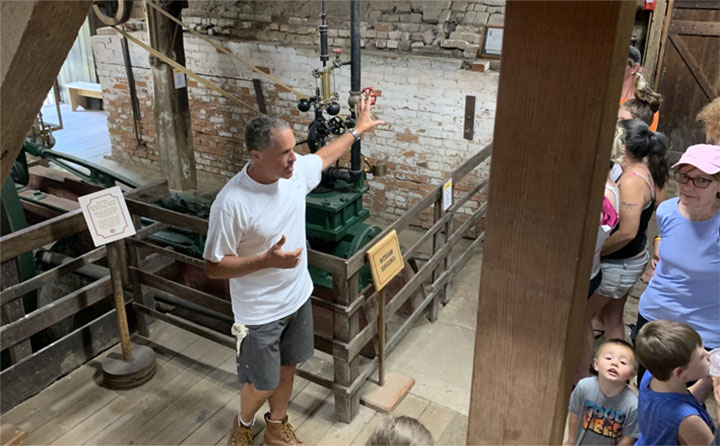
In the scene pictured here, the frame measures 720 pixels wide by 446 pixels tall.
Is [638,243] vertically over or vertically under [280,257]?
under

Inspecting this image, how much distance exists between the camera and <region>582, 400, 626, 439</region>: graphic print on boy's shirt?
2299 millimetres

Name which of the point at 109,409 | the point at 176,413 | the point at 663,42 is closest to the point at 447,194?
the point at 176,413

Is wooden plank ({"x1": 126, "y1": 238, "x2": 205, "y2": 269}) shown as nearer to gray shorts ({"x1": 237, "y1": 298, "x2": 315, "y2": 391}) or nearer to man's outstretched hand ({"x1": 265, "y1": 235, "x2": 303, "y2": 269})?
gray shorts ({"x1": 237, "y1": 298, "x2": 315, "y2": 391})

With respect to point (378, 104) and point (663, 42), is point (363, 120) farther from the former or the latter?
point (663, 42)

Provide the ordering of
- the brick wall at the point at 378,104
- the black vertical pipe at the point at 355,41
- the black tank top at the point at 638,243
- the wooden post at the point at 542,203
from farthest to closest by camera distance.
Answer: the brick wall at the point at 378,104 < the black vertical pipe at the point at 355,41 < the black tank top at the point at 638,243 < the wooden post at the point at 542,203

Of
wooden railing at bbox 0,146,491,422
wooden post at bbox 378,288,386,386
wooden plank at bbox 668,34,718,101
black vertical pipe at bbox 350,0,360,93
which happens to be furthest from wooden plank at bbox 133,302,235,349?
wooden plank at bbox 668,34,718,101

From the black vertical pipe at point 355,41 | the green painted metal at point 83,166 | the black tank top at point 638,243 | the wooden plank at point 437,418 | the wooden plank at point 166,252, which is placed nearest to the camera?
the black tank top at point 638,243

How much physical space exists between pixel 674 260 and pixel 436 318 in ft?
6.04

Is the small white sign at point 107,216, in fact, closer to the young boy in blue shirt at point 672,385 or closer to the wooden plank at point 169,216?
the wooden plank at point 169,216

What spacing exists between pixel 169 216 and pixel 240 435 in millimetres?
1235

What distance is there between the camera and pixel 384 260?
308 cm

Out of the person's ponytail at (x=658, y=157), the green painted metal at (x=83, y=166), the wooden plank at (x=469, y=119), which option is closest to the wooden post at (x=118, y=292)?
the green painted metal at (x=83, y=166)

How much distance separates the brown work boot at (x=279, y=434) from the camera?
9.66ft

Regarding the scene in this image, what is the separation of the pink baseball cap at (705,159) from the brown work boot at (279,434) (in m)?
2.13
